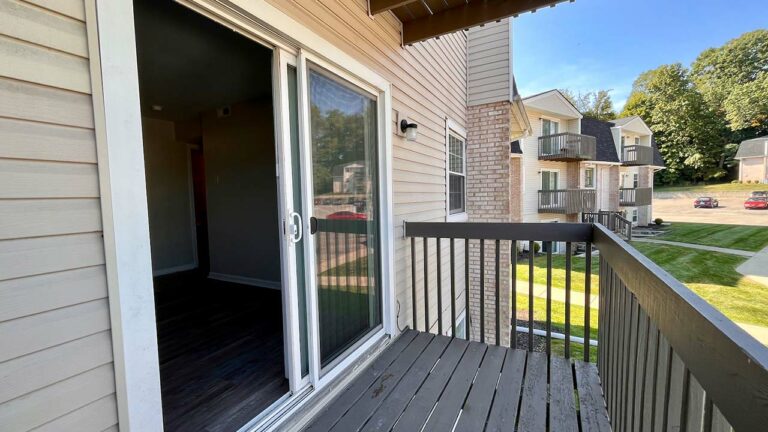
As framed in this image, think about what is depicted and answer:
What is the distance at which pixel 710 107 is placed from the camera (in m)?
22.6

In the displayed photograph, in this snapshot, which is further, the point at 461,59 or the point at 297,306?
the point at 461,59

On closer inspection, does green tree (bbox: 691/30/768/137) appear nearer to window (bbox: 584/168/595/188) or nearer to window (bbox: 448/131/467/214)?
window (bbox: 584/168/595/188)

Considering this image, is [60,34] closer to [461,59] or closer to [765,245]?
[461,59]

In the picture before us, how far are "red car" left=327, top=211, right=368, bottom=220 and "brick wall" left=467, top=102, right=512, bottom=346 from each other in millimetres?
3639

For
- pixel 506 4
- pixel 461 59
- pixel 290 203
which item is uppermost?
pixel 461 59

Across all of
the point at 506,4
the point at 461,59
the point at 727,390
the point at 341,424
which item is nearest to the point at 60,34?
the point at 727,390

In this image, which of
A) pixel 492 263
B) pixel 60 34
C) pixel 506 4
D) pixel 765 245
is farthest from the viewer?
pixel 765 245

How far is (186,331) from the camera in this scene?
2.99 meters

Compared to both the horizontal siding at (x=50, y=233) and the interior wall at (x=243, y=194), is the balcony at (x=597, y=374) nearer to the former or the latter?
the horizontal siding at (x=50, y=233)

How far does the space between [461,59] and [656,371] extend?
18.2 ft

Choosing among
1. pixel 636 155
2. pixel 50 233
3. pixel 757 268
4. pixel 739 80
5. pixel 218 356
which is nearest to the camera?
pixel 50 233

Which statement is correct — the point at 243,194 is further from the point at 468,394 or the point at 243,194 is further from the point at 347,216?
the point at 468,394

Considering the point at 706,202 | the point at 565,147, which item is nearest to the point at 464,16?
the point at 565,147

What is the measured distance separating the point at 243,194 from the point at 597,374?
438 centimetres
